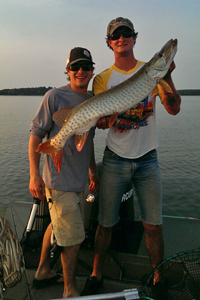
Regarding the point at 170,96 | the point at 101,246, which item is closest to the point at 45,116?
the point at 170,96

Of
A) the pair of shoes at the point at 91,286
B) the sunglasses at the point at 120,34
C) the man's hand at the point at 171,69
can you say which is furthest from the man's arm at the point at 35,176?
the man's hand at the point at 171,69

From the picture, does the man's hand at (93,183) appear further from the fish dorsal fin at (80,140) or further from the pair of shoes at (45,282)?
the pair of shoes at (45,282)

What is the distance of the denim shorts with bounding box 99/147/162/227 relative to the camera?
2.84 m

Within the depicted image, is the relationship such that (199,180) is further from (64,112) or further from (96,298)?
(96,298)

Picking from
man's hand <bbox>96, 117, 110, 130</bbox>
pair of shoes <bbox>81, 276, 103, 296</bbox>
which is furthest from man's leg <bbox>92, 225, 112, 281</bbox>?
man's hand <bbox>96, 117, 110, 130</bbox>

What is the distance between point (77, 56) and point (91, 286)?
7.73 feet

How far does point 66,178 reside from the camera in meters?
2.71

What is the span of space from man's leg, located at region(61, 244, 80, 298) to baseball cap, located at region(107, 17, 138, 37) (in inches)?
88.8

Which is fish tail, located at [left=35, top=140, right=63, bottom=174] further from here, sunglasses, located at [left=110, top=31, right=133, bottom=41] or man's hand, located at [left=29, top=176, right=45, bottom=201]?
sunglasses, located at [left=110, top=31, right=133, bottom=41]

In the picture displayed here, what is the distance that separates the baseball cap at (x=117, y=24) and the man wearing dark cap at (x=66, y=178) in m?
0.36

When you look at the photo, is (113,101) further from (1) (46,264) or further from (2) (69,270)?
(1) (46,264)

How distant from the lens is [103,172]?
2947mm

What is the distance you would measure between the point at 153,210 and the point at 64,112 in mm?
1355

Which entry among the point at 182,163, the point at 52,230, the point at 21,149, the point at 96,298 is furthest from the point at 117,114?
the point at 21,149
